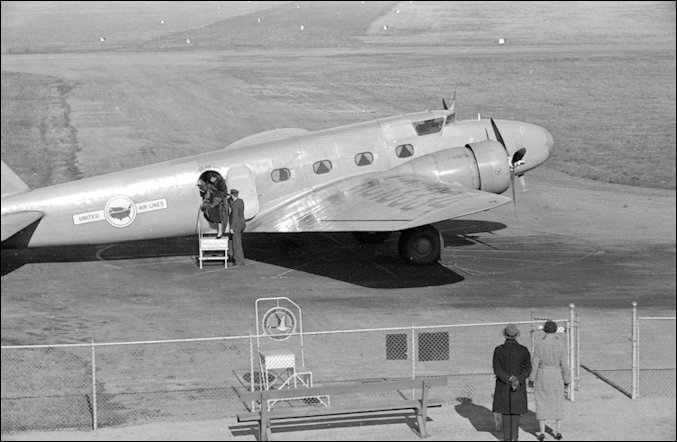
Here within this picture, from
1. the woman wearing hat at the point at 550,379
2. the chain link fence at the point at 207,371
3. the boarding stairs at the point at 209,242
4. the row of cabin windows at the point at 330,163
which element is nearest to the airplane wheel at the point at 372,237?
the row of cabin windows at the point at 330,163

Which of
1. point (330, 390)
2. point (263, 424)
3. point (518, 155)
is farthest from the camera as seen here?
point (518, 155)

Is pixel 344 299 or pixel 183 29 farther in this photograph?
pixel 183 29

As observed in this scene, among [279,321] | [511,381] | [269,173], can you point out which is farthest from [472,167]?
[511,381]

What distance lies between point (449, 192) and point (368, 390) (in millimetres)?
13607

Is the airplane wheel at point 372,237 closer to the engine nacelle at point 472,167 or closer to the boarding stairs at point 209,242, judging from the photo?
the engine nacelle at point 472,167

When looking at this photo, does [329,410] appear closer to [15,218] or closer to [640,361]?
[640,361]

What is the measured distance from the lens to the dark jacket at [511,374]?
19.9 meters

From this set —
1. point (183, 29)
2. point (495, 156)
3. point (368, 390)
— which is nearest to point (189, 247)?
point (495, 156)

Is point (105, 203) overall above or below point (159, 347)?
above

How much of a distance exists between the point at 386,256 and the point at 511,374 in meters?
16.0

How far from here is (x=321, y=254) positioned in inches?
1436

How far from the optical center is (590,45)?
366 feet

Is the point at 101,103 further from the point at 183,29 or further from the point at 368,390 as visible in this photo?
the point at 368,390

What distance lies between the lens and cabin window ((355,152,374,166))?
36344mm
